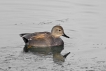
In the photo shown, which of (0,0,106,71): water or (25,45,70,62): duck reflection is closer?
(0,0,106,71): water

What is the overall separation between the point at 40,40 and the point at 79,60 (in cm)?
225

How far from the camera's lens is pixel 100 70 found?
10.1 m

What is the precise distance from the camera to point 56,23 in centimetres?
1547

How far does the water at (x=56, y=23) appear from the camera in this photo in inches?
410

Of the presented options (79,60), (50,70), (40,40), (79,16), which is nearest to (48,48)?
(40,40)

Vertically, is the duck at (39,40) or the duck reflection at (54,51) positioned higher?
the duck at (39,40)

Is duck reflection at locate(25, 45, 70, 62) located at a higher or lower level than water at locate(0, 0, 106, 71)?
lower

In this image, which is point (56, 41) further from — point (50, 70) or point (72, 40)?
point (50, 70)

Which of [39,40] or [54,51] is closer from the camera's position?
[54,51]

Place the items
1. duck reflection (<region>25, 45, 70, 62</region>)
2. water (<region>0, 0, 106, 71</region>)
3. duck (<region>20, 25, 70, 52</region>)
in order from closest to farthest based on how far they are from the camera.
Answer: water (<region>0, 0, 106, 71</region>) < duck reflection (<region>25, 45, 70, 62</region>) < duck (<region>20, 25, 70, 52</region>)

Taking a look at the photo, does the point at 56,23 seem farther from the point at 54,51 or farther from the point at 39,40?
the point at 54,51

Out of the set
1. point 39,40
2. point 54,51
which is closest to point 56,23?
point 39,40

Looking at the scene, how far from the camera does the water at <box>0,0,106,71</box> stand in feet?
34.2

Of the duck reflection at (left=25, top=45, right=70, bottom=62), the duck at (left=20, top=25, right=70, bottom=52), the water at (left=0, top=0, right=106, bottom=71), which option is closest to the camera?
the water at (left=0, top=0, right=106, bottom=71)
